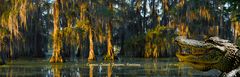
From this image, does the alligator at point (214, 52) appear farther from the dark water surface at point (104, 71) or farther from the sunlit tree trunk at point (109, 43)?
the sunlit tree trunk at point (109, 43)

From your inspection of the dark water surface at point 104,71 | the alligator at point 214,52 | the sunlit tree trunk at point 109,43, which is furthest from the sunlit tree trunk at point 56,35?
the alligator at point 214,52

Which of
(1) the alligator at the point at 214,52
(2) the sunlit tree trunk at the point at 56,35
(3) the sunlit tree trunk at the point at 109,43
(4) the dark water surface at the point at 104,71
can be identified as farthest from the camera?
(3) the sunlit tree trunk at the point at 109,43

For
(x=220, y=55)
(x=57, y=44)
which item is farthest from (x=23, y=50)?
(x=220, y=55)

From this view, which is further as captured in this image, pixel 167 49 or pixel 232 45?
pixel 167 49

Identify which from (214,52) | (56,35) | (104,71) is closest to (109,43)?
(56,35)

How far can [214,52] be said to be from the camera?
7.19 metres

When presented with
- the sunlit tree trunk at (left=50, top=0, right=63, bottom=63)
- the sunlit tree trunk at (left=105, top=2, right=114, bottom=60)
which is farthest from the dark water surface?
the sunlit tree trunk at (left=105, top=2, right=114, bottom=60)

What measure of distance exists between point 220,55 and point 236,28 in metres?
44.3

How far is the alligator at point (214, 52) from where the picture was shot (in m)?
6.87

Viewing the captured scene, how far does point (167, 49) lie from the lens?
151 ft

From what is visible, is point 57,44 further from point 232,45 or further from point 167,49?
point 232,45

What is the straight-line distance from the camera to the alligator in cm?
687

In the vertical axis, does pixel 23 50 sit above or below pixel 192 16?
below

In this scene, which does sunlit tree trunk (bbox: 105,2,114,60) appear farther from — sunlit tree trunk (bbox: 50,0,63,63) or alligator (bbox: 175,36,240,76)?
alligator (bbox: 175,36,240,76)
